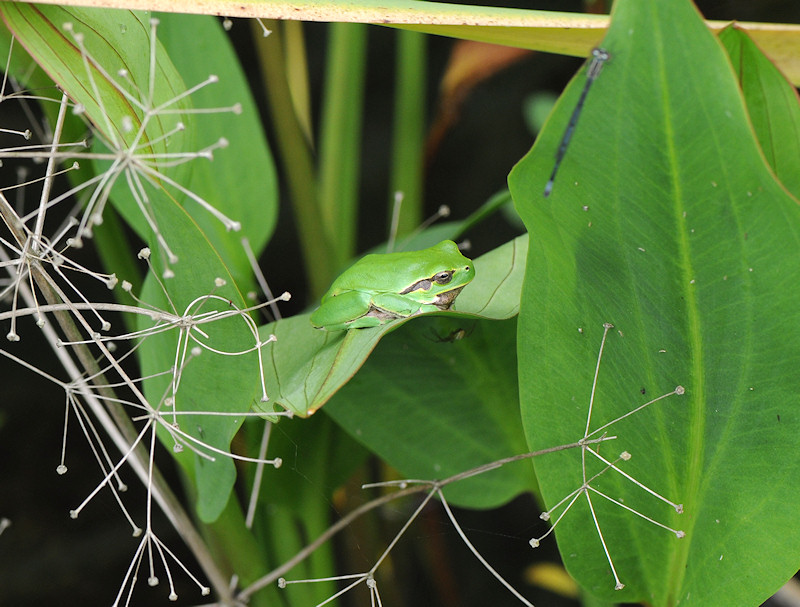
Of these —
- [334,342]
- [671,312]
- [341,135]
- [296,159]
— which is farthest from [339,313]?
[341,135]

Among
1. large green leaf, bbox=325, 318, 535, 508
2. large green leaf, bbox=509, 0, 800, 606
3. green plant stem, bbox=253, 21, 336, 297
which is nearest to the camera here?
large green leaf, bbox=509, 0, 800, 606

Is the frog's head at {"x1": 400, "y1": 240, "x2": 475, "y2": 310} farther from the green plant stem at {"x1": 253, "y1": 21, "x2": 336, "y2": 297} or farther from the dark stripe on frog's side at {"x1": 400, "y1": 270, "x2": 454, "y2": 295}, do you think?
the green plant stem at {"x1": 253, "y1": 21, "x2": 336, "y2": 297}

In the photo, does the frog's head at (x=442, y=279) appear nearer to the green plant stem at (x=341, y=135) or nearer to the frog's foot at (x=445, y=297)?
the frog's foot at (x=445, y=297)

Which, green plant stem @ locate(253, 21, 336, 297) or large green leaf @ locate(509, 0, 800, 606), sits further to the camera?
green plant stem @ locate(253, 21, 336, 297)

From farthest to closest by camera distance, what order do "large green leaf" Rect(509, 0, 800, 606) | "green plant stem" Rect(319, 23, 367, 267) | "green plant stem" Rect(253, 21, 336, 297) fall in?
"green plant stem" Rect(319, 23, 367, 267)
"green plant stem" Rect(253, 21, 336, 297)
"large green leaf" Rect(509, 0, 800, 606)

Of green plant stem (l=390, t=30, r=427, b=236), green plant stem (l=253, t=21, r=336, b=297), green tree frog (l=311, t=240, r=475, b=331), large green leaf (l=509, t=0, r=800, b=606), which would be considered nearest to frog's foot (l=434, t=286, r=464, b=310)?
green tree frog (l=311, t=240, r=475, b=331)

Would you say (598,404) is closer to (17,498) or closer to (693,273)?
(693,273)

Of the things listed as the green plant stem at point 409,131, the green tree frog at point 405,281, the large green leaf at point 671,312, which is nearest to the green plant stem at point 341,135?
the green plant stem at point 409,131
